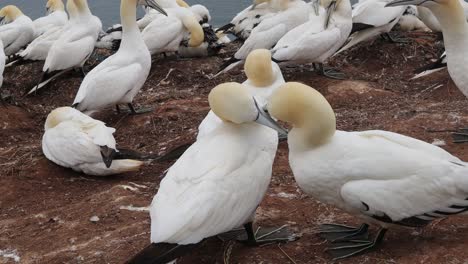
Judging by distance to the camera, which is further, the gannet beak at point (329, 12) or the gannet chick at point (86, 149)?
the gannet beak at point (329, 12)

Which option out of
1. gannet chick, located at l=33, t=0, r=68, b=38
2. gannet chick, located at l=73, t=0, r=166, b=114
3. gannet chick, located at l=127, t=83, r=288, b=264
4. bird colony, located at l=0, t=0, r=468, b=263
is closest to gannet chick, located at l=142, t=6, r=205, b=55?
gannet chick, located at l=73, t=0, r=166, b=114

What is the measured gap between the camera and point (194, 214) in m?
3.27

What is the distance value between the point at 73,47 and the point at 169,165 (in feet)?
11.8

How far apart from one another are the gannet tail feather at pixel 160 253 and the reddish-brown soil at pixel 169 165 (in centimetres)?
48

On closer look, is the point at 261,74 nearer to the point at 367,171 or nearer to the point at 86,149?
the point at 86,149

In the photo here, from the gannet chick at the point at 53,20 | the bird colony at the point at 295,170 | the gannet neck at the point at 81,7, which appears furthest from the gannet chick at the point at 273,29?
the gannet chick at the point at 53,20

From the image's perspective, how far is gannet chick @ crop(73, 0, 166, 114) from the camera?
6945 mm

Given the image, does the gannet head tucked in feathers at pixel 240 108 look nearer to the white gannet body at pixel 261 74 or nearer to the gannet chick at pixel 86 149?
the gannet chick at pixel 86 149

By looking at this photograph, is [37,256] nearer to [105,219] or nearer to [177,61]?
[105,219]

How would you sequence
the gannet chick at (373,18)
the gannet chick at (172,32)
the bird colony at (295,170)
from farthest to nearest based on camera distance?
1. the gannet chick at (172,32)
2. the gannet chick at (373,18)
3. the bird colony at (295,170)

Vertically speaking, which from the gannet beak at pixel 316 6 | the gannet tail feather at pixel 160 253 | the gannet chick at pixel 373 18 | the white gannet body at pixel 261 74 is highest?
the gannet tail feather at pixel 160 253

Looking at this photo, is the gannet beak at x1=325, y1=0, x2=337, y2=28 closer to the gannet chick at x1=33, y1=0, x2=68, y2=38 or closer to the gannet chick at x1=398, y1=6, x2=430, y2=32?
the gannet chick at x1=398, y1=6, x2=430, y2=32

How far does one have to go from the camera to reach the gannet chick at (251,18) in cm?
1046

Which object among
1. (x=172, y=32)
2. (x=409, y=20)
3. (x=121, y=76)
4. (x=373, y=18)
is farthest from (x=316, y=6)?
(x=409, y=20)
